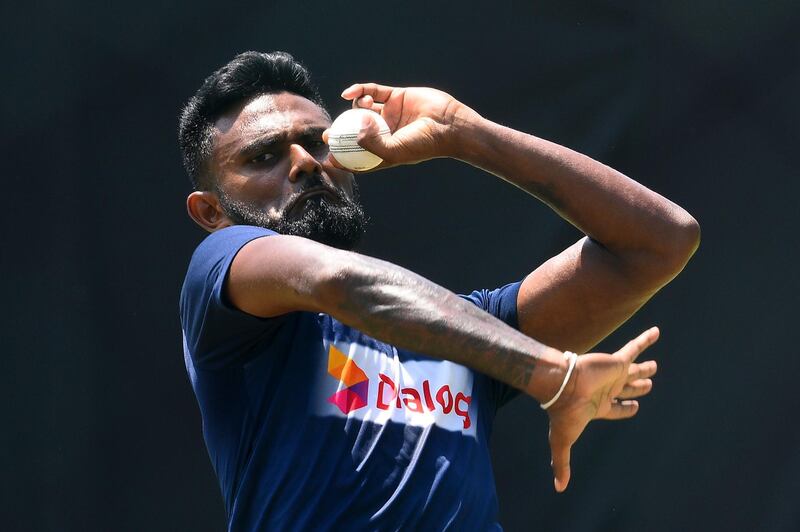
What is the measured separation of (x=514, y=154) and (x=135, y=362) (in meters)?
1.40

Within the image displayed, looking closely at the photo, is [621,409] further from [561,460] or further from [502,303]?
[502,303]

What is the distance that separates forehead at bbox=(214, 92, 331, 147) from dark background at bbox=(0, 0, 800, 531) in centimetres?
51

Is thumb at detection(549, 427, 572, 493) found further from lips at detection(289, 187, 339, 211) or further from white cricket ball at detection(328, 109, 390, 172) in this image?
lips at detection(289, 187, 339, 211)

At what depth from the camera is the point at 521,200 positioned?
4082 mm

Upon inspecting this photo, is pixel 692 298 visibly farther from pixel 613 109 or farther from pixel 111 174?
pixel 111 174

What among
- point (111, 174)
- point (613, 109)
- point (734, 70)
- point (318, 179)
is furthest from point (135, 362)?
point (734, 70)

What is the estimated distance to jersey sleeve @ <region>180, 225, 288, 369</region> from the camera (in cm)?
260

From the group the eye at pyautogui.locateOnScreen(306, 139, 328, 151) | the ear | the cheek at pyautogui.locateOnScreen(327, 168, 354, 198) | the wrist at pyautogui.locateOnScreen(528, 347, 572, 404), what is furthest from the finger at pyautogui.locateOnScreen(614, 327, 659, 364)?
the ear

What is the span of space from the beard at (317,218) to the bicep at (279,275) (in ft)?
1.83

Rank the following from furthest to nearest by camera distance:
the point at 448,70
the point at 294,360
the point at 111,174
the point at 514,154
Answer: the point at 448,70, the point at 111,174, the point at 514,154, the point at 294,360

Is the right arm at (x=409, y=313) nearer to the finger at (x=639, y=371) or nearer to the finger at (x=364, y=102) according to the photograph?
the finger at (x=639, y=371)

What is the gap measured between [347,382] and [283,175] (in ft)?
Answer: 2.20

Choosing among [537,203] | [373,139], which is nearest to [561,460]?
[373,139]

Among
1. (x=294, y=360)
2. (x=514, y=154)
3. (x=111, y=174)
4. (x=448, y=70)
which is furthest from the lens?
(x=448, y=70)
